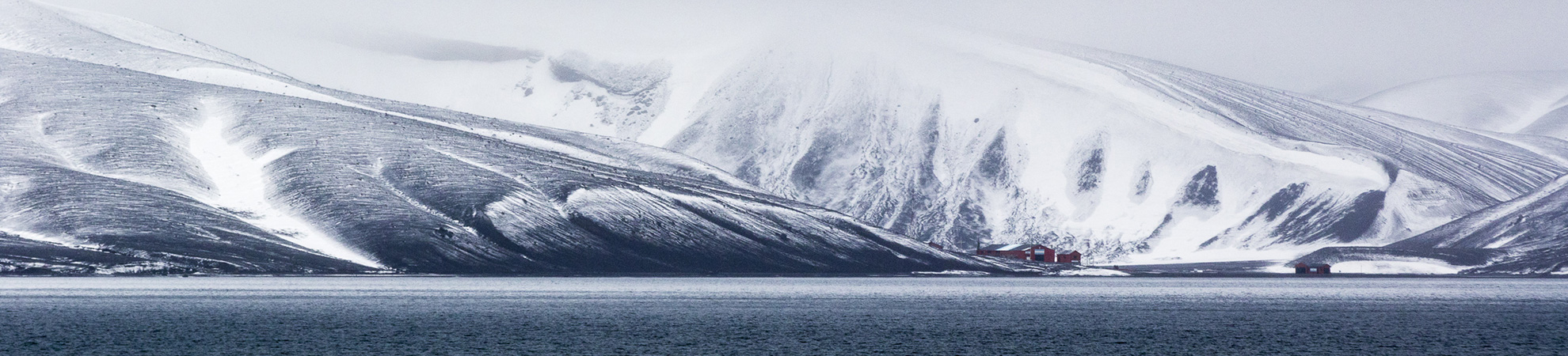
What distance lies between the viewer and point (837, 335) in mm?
118062

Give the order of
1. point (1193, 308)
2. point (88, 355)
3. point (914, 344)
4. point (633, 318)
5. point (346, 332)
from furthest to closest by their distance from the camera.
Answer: point (1193, 308) < point (633, 318) < point (346, 332) < point (914, 344) < point (88, 355)

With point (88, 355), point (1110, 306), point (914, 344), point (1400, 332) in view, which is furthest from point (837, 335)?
point (1110, 306)

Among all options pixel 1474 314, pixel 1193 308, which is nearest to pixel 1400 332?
pixel 1474 314

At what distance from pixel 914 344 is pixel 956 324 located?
2594cm

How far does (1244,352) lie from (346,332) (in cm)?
6342

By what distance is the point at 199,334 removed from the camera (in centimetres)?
11269

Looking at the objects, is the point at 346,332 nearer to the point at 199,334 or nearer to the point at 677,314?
the point at 199,334

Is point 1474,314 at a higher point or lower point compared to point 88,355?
higher

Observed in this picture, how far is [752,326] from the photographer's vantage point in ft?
429

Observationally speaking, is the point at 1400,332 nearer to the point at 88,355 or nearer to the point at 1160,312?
the point at 1160,312

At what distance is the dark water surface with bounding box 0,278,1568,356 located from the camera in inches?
4053

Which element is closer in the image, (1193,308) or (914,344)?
(914,344)

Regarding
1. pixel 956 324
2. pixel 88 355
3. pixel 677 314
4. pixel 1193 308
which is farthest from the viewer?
pixel 1193 308

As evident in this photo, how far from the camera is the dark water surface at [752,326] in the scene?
10294 cm
